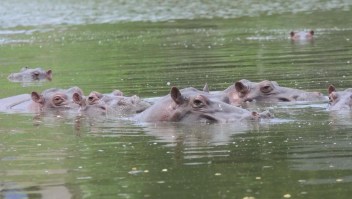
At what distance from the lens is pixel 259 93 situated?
1418 cm

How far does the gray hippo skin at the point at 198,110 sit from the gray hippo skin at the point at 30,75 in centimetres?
812

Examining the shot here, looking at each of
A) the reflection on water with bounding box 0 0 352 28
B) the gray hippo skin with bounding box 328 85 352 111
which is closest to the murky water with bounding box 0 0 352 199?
the gray hippo skin with bounding box 328 85 352 111

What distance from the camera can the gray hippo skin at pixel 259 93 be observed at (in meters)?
13.8

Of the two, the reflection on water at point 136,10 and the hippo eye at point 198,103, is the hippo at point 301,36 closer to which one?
the reflection on water at point 136,10

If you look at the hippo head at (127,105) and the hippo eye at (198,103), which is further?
the hippo head at (127,105)

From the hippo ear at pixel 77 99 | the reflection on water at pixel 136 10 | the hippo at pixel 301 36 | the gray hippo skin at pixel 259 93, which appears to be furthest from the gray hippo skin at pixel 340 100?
the reflection on water at pixel 136 10

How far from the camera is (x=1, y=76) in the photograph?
2012 cm

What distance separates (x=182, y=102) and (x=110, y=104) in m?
1.98

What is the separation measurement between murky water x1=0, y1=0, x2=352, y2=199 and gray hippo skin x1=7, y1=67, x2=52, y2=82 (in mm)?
546

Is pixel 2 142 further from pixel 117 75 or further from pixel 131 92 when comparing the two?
pixel 117 75

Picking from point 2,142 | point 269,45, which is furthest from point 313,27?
point 2,142

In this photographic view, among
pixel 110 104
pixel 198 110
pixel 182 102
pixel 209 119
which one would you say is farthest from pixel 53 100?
pixel 209 119

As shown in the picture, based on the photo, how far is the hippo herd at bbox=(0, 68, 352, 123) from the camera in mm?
11273

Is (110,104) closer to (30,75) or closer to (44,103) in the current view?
(44,103)
